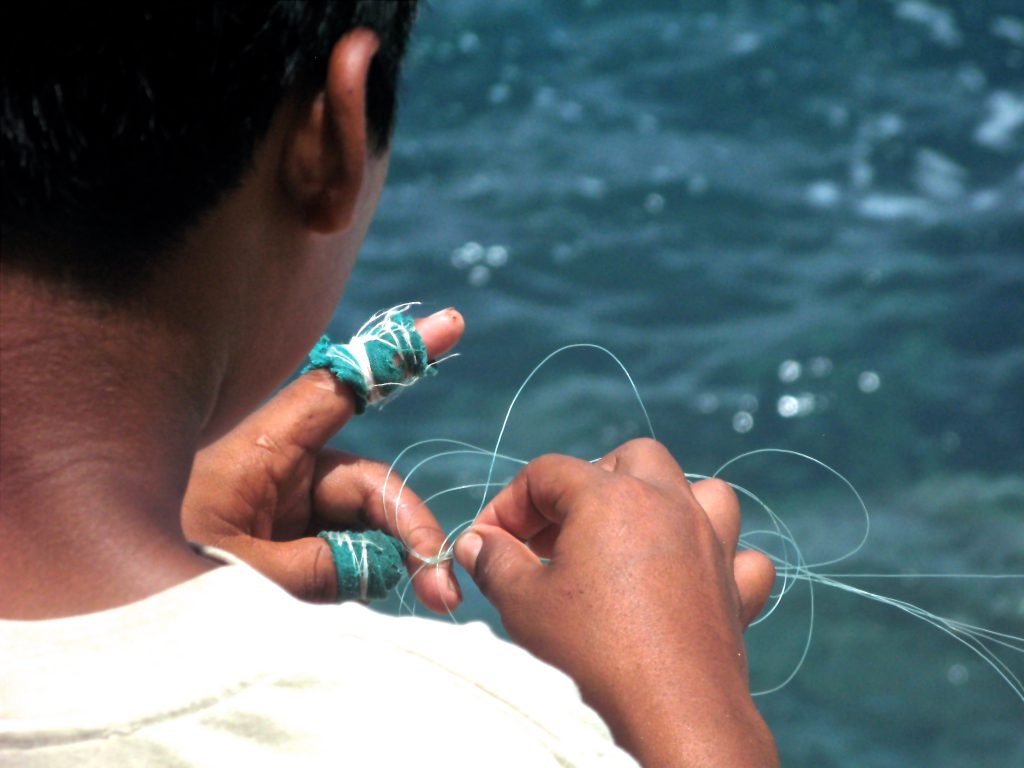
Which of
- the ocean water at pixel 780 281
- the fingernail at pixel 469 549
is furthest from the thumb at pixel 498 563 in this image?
the ocean water at pixel 780 281

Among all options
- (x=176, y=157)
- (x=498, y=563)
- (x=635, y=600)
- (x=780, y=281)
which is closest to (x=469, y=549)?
(x=498, y=563)

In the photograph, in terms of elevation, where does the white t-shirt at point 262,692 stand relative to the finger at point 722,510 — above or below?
above

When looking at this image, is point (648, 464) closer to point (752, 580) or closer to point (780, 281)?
point (752, 580)

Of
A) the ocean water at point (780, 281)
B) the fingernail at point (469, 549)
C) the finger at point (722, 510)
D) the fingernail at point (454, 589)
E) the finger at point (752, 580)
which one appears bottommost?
the ocean water at point (780, 281)

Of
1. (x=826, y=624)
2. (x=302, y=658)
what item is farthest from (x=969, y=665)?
(x=302, y=658)

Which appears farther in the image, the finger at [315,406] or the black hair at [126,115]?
the finger at [315,406]

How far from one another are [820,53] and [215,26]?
482cm

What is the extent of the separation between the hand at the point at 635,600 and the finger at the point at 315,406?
33 centimetres

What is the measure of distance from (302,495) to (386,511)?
137 mm

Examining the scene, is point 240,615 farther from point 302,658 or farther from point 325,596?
point 325,596

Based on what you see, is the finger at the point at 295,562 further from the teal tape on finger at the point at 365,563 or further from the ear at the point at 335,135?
the ear at the point at 335,135

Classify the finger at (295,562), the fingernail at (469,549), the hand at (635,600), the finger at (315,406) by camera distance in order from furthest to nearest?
the finger at (315,406) → the finger at (295,562) → the fingernail at (469,549) → the hand at (635,600)

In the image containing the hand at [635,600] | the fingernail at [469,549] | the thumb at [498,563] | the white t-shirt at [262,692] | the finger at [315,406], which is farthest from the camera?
the finger at [315,406]

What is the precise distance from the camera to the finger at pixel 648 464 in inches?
55.6
